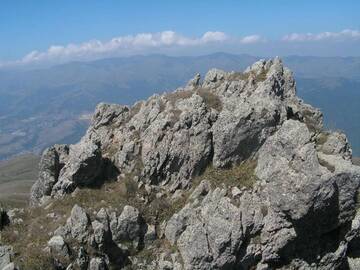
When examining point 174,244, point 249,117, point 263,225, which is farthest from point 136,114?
point 263,225

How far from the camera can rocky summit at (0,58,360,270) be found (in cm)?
3009

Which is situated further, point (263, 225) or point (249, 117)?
point (249, 117)

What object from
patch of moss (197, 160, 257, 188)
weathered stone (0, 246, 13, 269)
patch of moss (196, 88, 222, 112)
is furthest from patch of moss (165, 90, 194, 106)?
weathered stone (0, 246, 13, 269)

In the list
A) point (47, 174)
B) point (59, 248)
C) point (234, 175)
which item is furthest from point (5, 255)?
point (234, 175)

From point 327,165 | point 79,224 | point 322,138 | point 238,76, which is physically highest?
point 238,76

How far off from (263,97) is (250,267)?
1449 cm

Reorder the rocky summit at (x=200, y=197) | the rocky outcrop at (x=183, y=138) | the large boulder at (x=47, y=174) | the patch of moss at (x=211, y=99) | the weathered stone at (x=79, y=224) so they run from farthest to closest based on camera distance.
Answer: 1. the patch of moss at (x=211, y=99)
2. the large boulder at (x=47, y=174)
3. the rocky outcrop at (x=183, y=138)
4. the weathered stone at (x=79, y=224)
5. the rocky summit at (x=200, y=197)

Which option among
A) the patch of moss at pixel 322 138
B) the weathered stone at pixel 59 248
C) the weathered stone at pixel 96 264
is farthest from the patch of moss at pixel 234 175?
the weathered stone at pixel 59 248

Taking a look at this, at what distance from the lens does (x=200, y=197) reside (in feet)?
113

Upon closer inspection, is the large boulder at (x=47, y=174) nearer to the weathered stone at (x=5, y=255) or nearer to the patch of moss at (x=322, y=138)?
the weathered stone at (x=5, y=255)

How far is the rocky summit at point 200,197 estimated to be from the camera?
30.1 meters

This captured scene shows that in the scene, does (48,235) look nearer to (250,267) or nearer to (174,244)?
(174,244)

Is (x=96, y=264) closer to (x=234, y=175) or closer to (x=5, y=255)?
(x=5, y=255)

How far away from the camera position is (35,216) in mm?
34281
